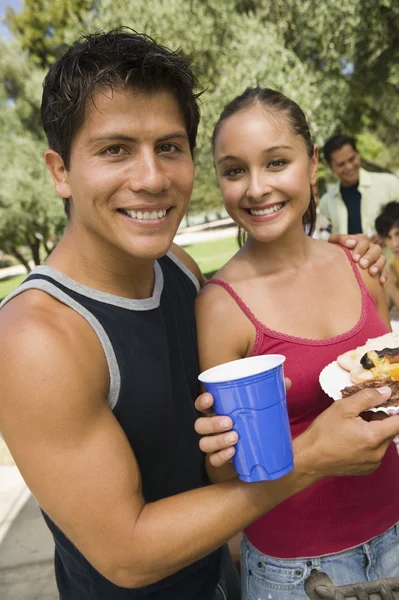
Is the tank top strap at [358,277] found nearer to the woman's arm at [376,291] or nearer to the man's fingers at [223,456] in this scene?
the woman's arm at [376,291]

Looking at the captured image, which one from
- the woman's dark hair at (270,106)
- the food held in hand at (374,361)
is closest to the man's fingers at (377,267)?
the food held in hand at (374,361)

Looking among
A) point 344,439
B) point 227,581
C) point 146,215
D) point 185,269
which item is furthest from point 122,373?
point 227,581

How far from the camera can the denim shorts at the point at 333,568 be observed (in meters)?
1.67

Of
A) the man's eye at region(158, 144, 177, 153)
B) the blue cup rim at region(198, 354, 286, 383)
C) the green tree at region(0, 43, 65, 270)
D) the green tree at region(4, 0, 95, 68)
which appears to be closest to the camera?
the blue cup rim at region(198, 354, 286, 383)

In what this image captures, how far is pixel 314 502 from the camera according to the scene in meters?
1.72

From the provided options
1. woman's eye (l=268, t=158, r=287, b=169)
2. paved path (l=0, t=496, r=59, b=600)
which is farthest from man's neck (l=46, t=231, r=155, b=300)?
paved path (l=0, t=496, r=59, b=600)

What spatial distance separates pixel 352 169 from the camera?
6840mm

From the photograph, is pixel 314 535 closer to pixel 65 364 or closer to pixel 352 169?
pixel 65 364

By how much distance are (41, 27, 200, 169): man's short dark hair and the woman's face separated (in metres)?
0.28

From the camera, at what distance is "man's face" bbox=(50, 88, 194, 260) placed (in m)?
1.46

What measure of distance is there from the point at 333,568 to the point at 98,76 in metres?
1.62

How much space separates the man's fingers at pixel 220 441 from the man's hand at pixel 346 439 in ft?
0.72

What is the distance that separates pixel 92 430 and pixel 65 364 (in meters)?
0.17

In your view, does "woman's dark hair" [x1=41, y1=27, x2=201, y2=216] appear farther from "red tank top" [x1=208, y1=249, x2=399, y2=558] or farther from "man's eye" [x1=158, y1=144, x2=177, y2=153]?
"red tank top" [x1=208, y1=249, x2=399, y2=558]
